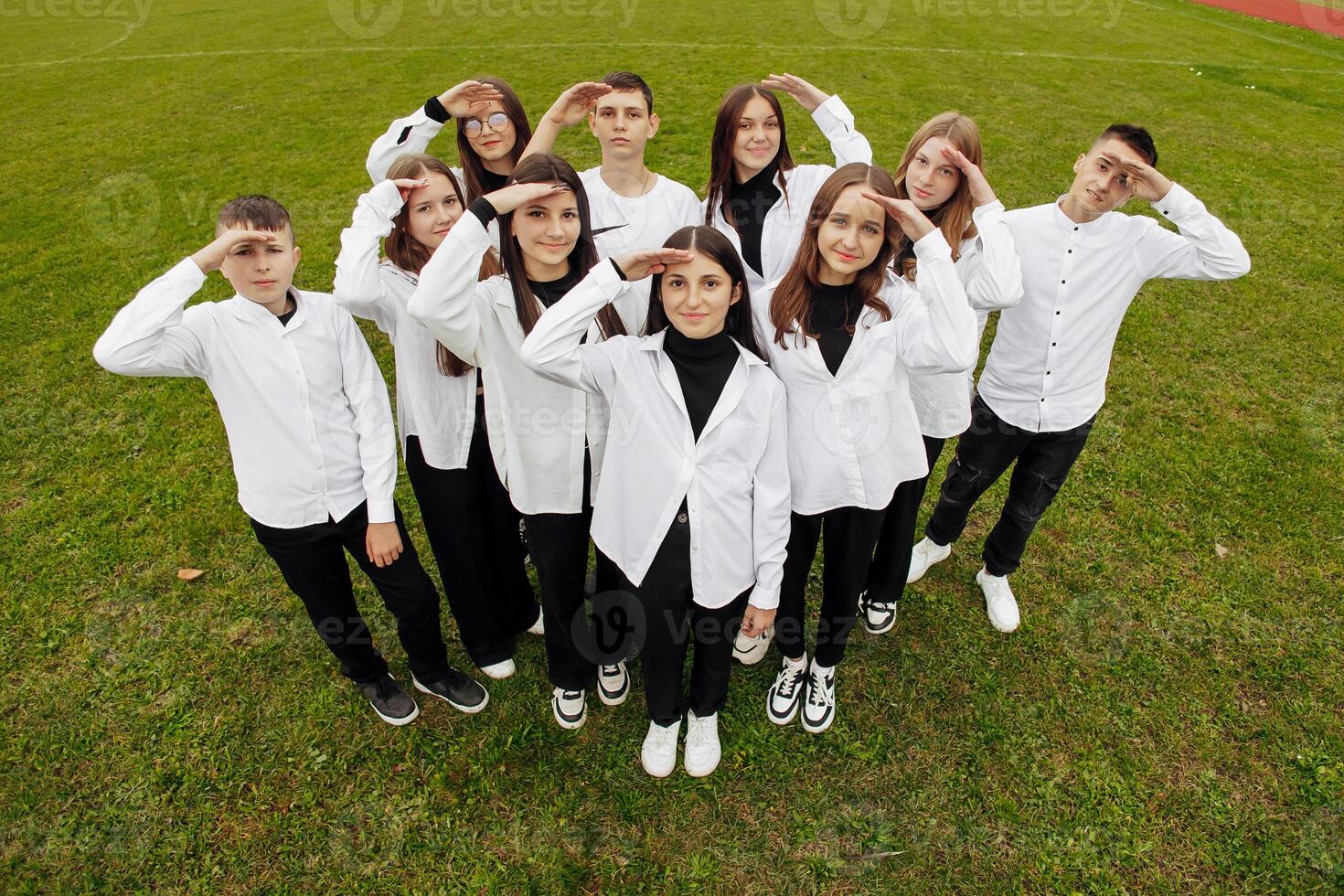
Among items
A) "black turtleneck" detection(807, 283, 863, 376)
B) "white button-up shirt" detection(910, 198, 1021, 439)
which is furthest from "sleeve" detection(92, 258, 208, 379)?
"white button-up shirt" detection(910, 198, 1021, 439)

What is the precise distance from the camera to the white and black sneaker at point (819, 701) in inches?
135

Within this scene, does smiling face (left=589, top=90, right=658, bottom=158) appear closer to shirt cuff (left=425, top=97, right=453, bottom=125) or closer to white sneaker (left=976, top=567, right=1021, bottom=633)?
shirt cuff (left=425, top=97, right=453, bottom=125)

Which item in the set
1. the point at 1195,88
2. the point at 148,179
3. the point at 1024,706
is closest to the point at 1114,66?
the point at 1195,88

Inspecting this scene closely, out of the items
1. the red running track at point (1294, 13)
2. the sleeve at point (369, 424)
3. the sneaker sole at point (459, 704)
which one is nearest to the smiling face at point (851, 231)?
the sleeve at point (369, 424)

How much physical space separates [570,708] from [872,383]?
2036 mm

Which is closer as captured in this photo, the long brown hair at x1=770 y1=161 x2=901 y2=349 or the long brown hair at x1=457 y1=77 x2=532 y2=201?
the long brown hair at x1=770 y1=161 x2=901 y2=349

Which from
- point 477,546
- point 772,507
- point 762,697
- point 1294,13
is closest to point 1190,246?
point 772,507

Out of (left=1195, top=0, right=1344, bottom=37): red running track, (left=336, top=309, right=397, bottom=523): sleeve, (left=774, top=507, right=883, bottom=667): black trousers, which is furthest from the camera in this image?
(left=1195, top=0, right=1344, bottom=37): red running track

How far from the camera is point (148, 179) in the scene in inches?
383

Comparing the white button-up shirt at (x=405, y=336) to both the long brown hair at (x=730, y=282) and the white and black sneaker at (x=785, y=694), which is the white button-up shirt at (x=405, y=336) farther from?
the white and black sneaker at (x=785, y=694)

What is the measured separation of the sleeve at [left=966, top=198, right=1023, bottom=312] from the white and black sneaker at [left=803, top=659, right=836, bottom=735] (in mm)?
1823

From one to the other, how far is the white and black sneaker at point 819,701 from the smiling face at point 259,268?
110 inches

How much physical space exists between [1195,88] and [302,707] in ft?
55.2

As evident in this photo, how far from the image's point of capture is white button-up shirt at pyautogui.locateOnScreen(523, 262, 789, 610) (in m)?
2.59
